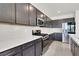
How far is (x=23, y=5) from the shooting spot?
294 centimetres

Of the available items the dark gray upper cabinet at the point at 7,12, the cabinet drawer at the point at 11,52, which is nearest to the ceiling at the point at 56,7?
the dark gray upper cabinet at the point at 7,12

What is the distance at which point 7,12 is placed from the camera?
6.89 feet

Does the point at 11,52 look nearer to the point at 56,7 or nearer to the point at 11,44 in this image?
the point at 11,44

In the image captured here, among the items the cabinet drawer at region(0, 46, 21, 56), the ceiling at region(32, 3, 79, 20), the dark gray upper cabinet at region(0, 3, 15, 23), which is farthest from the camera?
the ceiling at region(32, 3, 79, 20)

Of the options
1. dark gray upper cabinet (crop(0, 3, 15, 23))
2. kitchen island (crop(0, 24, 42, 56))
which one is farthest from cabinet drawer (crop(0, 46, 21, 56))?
dark gray upper cabinet (crop(0, 3, 15, 23))

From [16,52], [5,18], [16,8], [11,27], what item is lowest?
[16,52]

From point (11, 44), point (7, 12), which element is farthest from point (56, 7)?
point (11, 44)

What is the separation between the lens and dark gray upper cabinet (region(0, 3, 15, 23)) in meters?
1.94

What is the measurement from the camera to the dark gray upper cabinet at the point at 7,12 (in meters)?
1.94

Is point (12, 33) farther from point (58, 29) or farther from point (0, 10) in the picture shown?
point (58, 29)

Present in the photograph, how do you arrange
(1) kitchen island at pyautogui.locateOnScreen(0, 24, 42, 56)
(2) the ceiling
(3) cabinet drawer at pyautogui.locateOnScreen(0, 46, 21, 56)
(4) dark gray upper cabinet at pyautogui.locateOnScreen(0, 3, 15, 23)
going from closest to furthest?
1. (3) cabinet drawer at pyautogui.locateOnScreen(0, 46, 21, 56)
2. (1) kitchen island at pyautogui.locateOnScreen(0, 24, 42, 56)
3. (4) dark gray upper cabinet at pyautogui.locateOnScreen(0, 3, 15, 23)
4. (2) the ceiling

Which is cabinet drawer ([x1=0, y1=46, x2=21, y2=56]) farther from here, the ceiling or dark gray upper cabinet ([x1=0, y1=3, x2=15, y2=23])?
the ceiling

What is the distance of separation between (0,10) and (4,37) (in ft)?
2.16

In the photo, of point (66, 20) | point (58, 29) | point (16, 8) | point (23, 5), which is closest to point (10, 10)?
point (16, 8)
